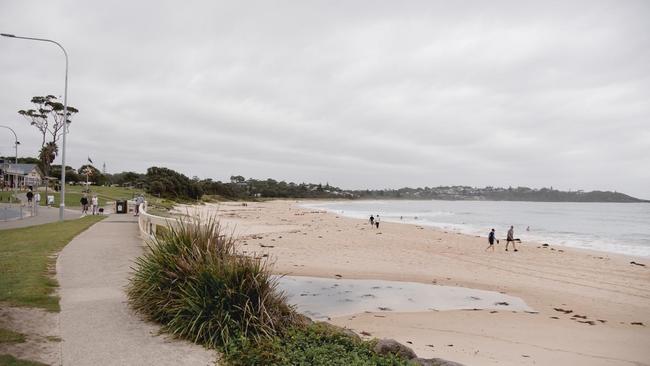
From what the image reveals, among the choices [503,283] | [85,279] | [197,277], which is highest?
[197,277]

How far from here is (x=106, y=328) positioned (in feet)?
20.0

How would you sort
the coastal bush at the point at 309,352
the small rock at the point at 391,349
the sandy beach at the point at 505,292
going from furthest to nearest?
the sandy beach at the point at 505,292 → the small rock at the point at 391,349 → the coastal bush at the point at 309,352

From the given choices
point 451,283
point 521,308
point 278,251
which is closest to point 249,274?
point 521,308

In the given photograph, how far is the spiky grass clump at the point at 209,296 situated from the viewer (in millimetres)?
5898

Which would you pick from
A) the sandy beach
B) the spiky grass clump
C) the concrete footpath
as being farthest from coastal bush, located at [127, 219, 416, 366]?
the sandy beach

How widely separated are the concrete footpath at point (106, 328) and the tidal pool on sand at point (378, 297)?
14.2ft

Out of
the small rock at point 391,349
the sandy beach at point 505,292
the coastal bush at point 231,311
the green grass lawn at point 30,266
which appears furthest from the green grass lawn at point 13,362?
the sandy beach at point 505,292

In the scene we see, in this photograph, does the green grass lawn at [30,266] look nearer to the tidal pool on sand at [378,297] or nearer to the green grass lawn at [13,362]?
the green grass lawn at [13,362]

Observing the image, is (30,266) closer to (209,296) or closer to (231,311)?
(209,296)

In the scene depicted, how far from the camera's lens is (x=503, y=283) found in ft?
50.2

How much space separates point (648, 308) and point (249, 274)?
11723 mm

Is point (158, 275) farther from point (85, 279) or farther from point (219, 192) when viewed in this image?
point (219, 192)

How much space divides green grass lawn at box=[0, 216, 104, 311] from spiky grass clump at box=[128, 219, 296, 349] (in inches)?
63.3

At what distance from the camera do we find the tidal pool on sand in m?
11.1
